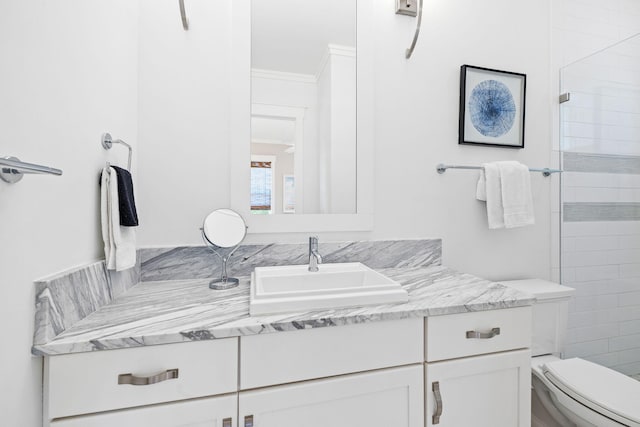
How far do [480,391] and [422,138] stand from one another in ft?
3.60

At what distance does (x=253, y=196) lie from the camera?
4.38ft

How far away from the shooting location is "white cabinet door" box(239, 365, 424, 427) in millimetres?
809

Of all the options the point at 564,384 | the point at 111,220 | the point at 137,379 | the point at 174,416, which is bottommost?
the point at 564,384

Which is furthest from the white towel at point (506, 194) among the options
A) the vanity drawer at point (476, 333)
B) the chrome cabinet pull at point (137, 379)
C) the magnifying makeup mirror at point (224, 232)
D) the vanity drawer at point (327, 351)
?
the chrome cabinet pull at point (137, 379)

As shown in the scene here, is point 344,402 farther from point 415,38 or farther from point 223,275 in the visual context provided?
point 415,38

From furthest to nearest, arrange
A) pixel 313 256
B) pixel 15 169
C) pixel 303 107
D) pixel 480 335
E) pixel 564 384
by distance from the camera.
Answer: pixel 303 107 → pixel 313 256 → pixel 564 384 → pixel 480 335 → pixel 15 169

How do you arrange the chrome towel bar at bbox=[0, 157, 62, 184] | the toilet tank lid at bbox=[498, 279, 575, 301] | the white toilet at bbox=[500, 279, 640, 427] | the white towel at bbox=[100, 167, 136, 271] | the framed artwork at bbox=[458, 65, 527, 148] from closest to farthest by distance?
the chrome towel bar at bbox=[0, 157, 62, 184] < the white towel at bbox=[100, 167, 136, 271] < the white toilet at bbox=[500, 279, 640, 427] < the toilet tank lid at bbox=[498, 279, 575, 301] < the framed artwork at bbox=[458, 65, 527, 148]

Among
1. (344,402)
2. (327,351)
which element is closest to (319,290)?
(327,351)

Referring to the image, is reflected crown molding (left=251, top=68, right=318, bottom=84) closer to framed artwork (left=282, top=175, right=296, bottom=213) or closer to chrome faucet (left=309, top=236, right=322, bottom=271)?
framed artwork (left=282, top=175, right=296, bottom=213)

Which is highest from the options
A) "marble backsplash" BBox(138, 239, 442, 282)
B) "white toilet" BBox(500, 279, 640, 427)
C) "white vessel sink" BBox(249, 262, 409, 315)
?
"marble backsplash" BBox(138, 239, 442, 282)

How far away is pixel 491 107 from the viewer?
1624 mm

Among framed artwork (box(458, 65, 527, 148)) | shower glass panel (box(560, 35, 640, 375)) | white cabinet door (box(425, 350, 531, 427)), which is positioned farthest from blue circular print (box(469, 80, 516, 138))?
white cabinet door (box(425, 350, 531, 427))

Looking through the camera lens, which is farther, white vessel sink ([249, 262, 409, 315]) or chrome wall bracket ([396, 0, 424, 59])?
chrome wall bracket ([396, 0, 424, 59])

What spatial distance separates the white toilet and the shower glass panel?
33cm
